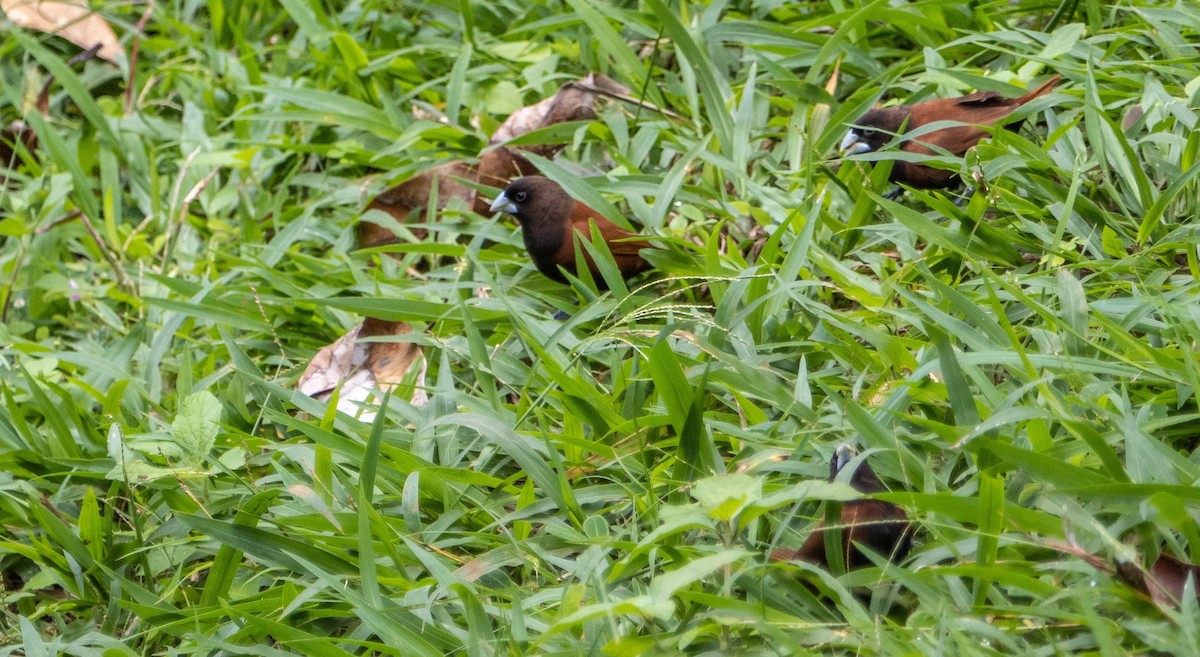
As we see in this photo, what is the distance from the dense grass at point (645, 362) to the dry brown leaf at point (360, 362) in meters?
0.10

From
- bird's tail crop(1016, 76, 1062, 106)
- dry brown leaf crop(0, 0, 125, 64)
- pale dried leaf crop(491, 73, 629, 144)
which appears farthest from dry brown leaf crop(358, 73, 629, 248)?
dry brown leaf crop(0, 0, 125, 64)

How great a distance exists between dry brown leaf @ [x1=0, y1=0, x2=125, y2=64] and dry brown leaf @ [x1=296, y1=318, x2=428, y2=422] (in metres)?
3.06

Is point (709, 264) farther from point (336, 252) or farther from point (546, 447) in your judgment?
point (336, 252)

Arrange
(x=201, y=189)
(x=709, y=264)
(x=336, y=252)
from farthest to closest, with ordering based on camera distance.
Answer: (x=201, y=189)
(x=336, y=252)
(x=709, y=264)

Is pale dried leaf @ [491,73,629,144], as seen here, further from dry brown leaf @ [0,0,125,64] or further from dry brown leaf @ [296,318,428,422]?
dry brown leaf @ [0,0,125,64]

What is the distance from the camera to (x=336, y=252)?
13.8 ft

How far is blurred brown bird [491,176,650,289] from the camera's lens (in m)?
3.72

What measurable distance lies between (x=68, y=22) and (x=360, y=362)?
11.5ft

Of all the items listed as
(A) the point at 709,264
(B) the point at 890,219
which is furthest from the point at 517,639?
(B) the point at 890,219

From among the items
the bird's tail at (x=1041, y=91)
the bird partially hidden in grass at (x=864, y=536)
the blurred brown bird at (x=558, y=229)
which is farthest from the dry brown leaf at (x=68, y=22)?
the bird partially hidden in grass at (x=864, y=536)

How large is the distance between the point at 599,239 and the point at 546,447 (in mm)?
915

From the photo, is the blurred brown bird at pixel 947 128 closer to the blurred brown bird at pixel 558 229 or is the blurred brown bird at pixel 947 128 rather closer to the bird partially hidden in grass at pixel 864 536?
Result: the blurred brown bird at pixel 558 229

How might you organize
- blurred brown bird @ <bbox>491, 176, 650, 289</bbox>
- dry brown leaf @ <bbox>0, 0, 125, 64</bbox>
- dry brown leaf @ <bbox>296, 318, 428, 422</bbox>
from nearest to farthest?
dry brown leaf @ <bbox>296, 318, 428, 422</bbox> < blurred brown bird @ <bbox>491, 176, 650, 289</bbox> < dry brown leaf @ <bbox>0, 0, 125, 64</bbox>

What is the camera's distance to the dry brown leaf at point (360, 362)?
142 inches
